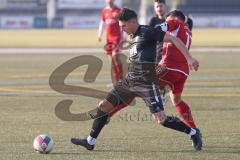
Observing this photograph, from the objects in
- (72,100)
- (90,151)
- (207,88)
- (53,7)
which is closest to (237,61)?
(207,88)

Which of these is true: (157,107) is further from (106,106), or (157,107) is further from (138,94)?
(106,106)

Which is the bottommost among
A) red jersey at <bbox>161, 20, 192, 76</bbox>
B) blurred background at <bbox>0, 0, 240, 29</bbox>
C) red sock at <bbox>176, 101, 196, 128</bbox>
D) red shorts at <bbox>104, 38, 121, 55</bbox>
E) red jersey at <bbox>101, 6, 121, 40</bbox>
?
blurred background at <bbox>0, 0, 240, 29</bbox>

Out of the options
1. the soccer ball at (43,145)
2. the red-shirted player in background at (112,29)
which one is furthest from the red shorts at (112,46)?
the soccer ball at (43,145)

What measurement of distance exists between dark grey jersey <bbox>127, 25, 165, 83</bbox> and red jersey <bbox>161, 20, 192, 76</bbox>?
2.07ft

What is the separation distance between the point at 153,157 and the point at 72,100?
21.2 ft

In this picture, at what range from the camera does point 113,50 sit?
18.5 m

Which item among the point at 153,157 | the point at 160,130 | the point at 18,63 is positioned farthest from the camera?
the point at 18,63

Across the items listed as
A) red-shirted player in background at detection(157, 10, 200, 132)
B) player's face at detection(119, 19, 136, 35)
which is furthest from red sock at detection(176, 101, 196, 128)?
player's face at detection(119, 19, 136, 35)

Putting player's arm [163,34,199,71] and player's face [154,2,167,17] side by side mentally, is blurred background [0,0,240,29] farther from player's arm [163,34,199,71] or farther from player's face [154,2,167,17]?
player's arm [163,34,199,71]

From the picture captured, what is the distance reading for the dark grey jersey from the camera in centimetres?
898

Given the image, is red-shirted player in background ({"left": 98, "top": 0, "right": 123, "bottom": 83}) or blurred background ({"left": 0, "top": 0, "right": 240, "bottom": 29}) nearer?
red-shirted player in background ({"left": 98, "top": 0, "right": 123, "bottom": 83})

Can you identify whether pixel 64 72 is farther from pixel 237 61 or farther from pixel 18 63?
pixel 237 61

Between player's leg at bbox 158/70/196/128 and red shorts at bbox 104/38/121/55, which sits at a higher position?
player's leg at bbox 158/70/196/128

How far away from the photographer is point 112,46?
18.7 meters
